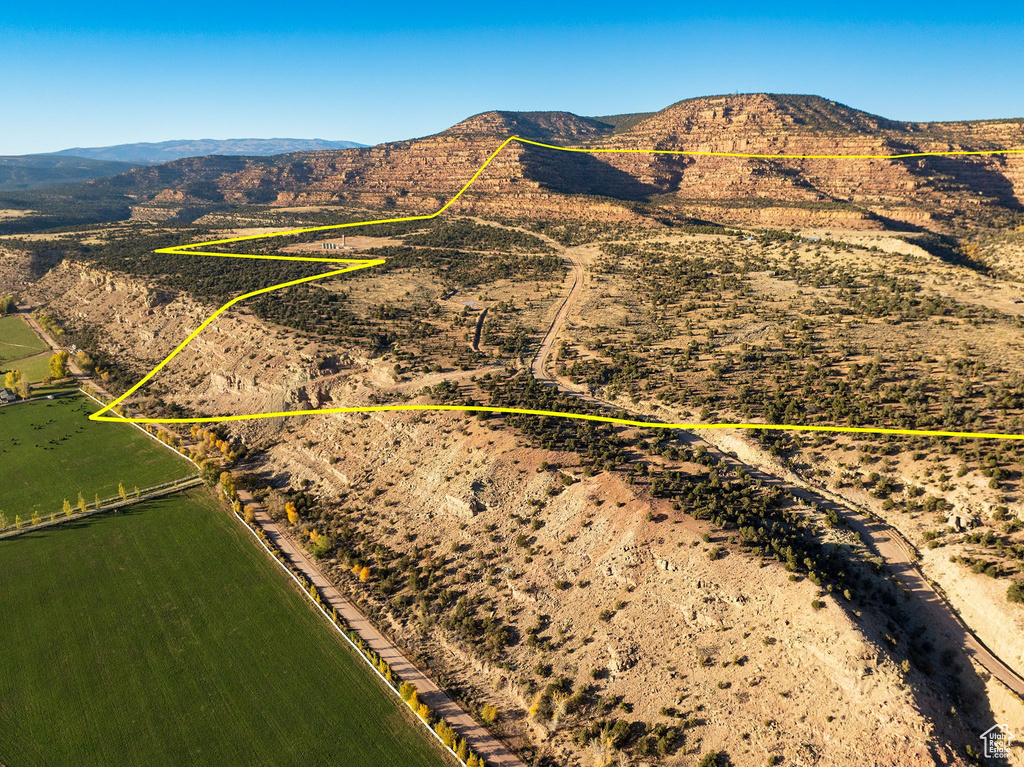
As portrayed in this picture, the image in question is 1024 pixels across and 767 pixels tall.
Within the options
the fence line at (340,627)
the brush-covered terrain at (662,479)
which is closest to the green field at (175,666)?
the fence line at (340,627)

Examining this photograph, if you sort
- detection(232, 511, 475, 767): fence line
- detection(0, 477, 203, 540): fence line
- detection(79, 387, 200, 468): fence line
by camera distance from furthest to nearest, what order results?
detection(79, 387, 200, 468): fence line < detection(0, 477, 203, 540): fence line < detection(232, 511, 475, 767): fence line

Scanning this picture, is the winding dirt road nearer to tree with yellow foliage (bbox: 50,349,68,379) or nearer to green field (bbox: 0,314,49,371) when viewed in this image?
tree with yellow foliage (bbox: 50,349,68,379)

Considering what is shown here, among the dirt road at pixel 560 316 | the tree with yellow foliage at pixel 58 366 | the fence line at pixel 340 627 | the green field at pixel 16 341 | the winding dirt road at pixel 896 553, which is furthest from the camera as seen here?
the green field at pixel 16 341

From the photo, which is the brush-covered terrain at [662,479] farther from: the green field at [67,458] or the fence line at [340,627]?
the green field at [67,458]

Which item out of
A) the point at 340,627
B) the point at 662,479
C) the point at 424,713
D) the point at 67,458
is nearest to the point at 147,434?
the point at 67,458

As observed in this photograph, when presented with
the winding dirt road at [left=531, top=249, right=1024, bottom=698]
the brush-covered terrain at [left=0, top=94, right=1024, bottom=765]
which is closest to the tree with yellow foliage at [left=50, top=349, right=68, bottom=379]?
the brush-covered terrain at [left=0, top=94, right=1024, bottom=765]

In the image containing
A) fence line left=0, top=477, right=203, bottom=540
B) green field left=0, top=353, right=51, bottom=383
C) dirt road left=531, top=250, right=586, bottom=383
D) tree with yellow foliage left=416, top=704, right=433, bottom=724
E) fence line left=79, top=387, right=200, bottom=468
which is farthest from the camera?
green field left=0, top=353, right=51, bottom=383
